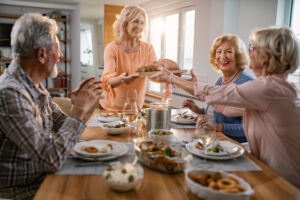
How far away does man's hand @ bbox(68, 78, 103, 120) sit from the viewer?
4.03 feet

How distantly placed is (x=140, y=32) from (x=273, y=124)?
1612mm

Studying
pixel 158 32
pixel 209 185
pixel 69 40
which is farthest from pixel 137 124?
pixel 69 40

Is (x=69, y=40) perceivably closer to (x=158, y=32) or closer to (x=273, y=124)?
(x=158, y=32)

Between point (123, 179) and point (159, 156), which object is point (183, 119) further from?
point (123, 179)

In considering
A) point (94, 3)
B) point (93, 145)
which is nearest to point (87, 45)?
point (94, 3)

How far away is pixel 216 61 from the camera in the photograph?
2387mm

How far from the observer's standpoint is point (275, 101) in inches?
52.2

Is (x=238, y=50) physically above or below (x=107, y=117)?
above

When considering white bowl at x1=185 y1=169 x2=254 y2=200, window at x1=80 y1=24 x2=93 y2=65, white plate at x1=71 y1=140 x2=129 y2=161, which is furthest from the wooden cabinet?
white bowl at x1=185 y1=169 x2=254 y2=200

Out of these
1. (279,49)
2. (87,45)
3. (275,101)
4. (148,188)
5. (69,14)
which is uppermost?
(69,14)

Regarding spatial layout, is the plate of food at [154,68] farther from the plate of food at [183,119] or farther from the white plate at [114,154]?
the white plate at [114,154]

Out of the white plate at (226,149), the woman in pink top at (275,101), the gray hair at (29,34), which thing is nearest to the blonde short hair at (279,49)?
the woman in pink top at (275,101)

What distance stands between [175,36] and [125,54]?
11.3 ft

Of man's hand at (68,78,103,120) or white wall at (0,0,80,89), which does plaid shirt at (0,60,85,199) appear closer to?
man's hand at (68,78,103,120)
